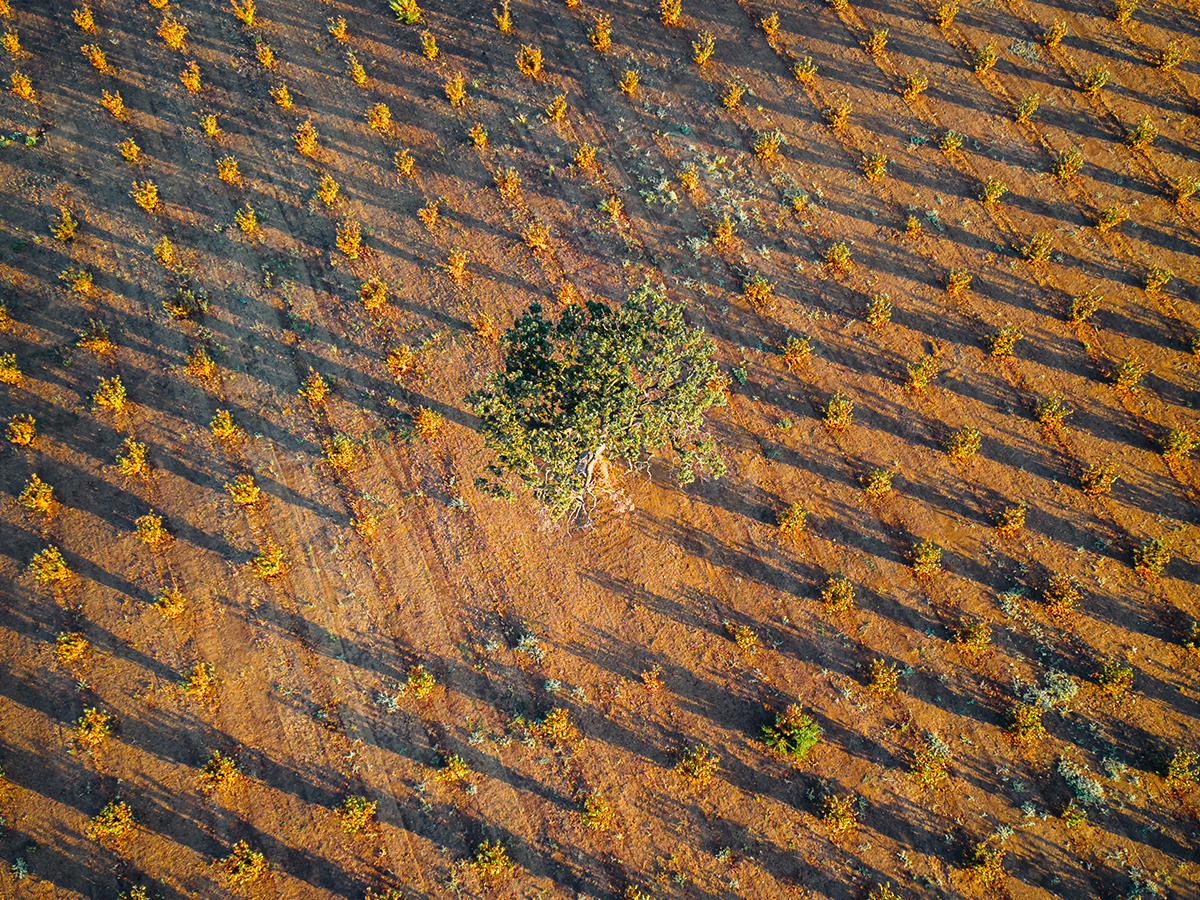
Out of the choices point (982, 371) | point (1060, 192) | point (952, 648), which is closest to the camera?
point (952, 648)

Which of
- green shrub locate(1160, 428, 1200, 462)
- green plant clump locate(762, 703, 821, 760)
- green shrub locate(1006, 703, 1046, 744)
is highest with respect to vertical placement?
green shrub locate(1160, 428, 1200, 462)

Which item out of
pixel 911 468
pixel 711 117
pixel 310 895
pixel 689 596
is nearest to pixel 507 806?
pixel 310 895

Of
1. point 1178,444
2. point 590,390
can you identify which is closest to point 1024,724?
point 1178,444

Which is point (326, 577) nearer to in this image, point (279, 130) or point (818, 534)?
point (818, 534)

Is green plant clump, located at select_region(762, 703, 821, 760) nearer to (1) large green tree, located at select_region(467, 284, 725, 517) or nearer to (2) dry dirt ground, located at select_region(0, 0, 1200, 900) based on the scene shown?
(2) dry dirt ground, located at select_region(0, 0, 1200, 900)

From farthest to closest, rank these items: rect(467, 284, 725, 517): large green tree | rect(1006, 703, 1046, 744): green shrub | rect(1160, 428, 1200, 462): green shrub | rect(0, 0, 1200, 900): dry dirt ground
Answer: rect(1160, 428, 1200, 462): green shrub
rect(1006, 703, 1046, 744): green shrub
rect(0, 0, 1200, 900): dry dirt ground
rect(467, 284, 725, 517): large green tree

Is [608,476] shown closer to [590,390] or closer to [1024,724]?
[590,390]

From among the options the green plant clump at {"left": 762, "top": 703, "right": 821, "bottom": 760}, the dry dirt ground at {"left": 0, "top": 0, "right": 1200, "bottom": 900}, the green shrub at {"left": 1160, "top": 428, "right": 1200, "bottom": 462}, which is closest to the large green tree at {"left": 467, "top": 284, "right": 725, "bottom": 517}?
the dry dirt ground at {"left": 0, "top": 0, "right": 1200, "bottom": 900}
